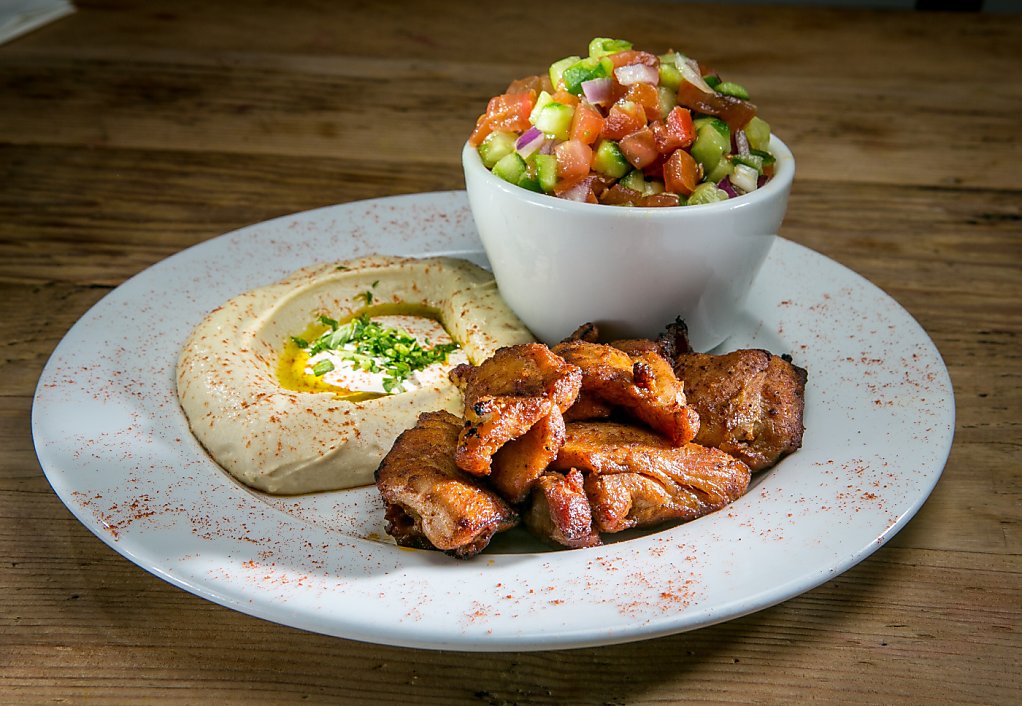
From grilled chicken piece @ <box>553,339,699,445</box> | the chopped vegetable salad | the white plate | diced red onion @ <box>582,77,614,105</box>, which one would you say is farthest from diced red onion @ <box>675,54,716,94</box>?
grilled chicken piece @ <box>553,339,699,445</box>

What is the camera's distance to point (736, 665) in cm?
236

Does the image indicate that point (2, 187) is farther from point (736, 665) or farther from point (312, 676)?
point (736, 665)

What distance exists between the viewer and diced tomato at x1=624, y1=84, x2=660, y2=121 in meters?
3.13

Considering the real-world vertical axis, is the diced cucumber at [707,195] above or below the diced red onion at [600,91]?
below

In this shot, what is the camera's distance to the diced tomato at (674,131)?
10.0ft

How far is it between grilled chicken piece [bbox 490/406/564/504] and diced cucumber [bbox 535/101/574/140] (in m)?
1.00

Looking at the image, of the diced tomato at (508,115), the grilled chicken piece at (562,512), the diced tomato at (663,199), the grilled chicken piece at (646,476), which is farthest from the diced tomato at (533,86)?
the grilled chicken piece at (562,512)

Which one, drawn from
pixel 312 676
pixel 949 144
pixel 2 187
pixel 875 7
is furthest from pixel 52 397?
pixel 875 7

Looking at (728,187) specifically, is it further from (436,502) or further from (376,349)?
(436,502)

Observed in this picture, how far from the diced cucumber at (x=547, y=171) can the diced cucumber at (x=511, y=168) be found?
0.22 feet

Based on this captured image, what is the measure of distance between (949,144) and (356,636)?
4.72 metres

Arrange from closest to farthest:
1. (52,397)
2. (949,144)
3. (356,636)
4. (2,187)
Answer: (356,636) → (52,397) → (2,187) → (949,144)

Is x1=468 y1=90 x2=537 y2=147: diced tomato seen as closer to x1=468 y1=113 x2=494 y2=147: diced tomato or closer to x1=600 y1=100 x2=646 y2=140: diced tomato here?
x1=468 y1=113 x2=494 y2=147: diced tomato

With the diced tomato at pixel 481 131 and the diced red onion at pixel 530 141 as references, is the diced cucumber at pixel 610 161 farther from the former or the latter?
the diced tomato at pixel 481 131
